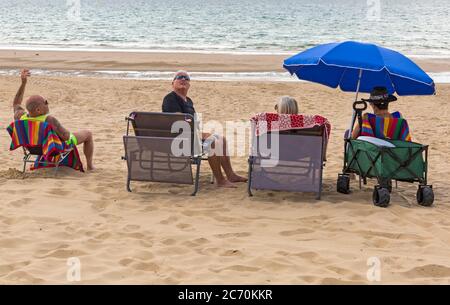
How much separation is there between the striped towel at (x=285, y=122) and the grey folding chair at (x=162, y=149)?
2.22 feet

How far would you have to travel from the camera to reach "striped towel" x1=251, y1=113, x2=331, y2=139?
20.3 ft

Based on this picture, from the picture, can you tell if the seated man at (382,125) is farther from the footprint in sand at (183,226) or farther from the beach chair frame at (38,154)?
the beach chair frame at (38,154)

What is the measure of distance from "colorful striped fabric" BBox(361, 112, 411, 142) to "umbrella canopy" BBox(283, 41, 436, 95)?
47 centimetres

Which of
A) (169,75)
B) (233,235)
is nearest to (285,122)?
(233,235)

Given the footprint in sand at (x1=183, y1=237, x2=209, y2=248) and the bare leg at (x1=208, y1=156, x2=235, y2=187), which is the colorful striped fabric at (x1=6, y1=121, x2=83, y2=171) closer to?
the bare leg at (x1=208, y1=156, x2=235, y2=187)

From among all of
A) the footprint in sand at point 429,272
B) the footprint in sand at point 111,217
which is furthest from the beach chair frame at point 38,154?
the footprint in sand at point 429,272

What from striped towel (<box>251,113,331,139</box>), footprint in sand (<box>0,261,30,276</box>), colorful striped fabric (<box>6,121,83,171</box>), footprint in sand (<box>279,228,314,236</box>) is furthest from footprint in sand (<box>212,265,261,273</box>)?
colorful striped fabric (<box>6,121,83,171</box>)

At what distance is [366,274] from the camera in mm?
4422

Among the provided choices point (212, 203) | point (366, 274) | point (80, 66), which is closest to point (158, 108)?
point (212, 203)

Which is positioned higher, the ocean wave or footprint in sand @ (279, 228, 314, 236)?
the ocean wave

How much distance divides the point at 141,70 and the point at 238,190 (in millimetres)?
16021

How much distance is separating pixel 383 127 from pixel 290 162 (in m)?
1.10
